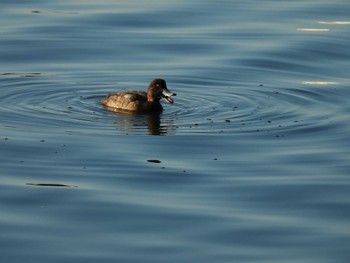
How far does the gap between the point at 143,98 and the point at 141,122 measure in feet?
3.07

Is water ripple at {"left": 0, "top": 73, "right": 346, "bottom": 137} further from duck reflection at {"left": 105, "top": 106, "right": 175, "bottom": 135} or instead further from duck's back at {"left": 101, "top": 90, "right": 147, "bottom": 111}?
duck's back at {"left": 101, "top": 90, "right": 147, "bottom": 111}

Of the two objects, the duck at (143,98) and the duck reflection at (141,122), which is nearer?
the duck reflection at (141,122)

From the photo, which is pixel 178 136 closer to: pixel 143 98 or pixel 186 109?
pixel 186 109

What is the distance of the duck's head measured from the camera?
55.2ft

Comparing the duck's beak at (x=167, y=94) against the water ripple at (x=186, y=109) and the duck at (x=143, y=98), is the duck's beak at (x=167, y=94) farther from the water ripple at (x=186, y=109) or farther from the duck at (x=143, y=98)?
the water ripple at (x=186, y=109)

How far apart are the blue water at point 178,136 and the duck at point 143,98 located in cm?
22

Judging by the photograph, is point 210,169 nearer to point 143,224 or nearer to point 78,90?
point 143,224

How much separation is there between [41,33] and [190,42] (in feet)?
10.1

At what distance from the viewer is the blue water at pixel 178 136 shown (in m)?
10.5

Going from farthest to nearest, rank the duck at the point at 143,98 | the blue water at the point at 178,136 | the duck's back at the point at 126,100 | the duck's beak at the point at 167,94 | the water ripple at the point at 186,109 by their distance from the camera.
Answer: the duck's beak at the point at 167,94
the duck at the point at 143,98
the duck's back at the point at 126,100
the water ripple at the point at 186,109
the blue water at the point at 178,136

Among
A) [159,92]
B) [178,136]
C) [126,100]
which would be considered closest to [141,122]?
[126,100]

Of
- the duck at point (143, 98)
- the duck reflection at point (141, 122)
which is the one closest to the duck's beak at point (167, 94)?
the duck at point (143, 98)

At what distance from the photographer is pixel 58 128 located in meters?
15.0

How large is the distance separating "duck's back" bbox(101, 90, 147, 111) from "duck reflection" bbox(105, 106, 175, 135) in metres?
0.08
